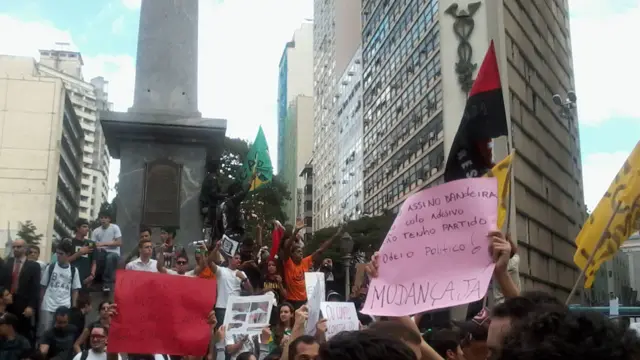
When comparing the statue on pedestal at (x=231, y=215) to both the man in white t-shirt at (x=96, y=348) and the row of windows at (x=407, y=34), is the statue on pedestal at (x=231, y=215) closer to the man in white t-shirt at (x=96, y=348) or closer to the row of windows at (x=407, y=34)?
the man in white t-shirt at (x=96, y=348)

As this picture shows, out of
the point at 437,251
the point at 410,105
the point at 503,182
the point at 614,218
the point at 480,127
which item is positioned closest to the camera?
the point at 437,251

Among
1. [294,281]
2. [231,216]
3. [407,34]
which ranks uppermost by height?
[407,34]

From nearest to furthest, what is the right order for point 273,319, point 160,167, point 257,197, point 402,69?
point 273,319
point 160,167
point 257,197
point 402,69

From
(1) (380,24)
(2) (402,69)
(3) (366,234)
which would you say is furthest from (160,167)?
(1) (380,24)

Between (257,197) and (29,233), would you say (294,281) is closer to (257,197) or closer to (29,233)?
(257,197)

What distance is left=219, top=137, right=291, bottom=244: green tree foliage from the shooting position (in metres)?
37.9

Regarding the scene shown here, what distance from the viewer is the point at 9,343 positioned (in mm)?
7848

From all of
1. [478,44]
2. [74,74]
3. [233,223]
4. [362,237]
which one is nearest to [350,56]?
[362,237]

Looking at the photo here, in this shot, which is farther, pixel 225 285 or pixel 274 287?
pixel 274 287

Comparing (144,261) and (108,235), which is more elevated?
(108,235)

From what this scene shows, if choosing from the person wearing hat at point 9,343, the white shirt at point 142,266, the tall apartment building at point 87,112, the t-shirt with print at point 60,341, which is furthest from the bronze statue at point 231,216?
the tall apartment building at point 87,112

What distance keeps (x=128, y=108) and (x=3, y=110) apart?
6155 centimetres

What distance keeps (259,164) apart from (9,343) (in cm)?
564

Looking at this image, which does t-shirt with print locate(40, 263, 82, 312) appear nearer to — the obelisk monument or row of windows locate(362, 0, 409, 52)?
the obelisk monument
